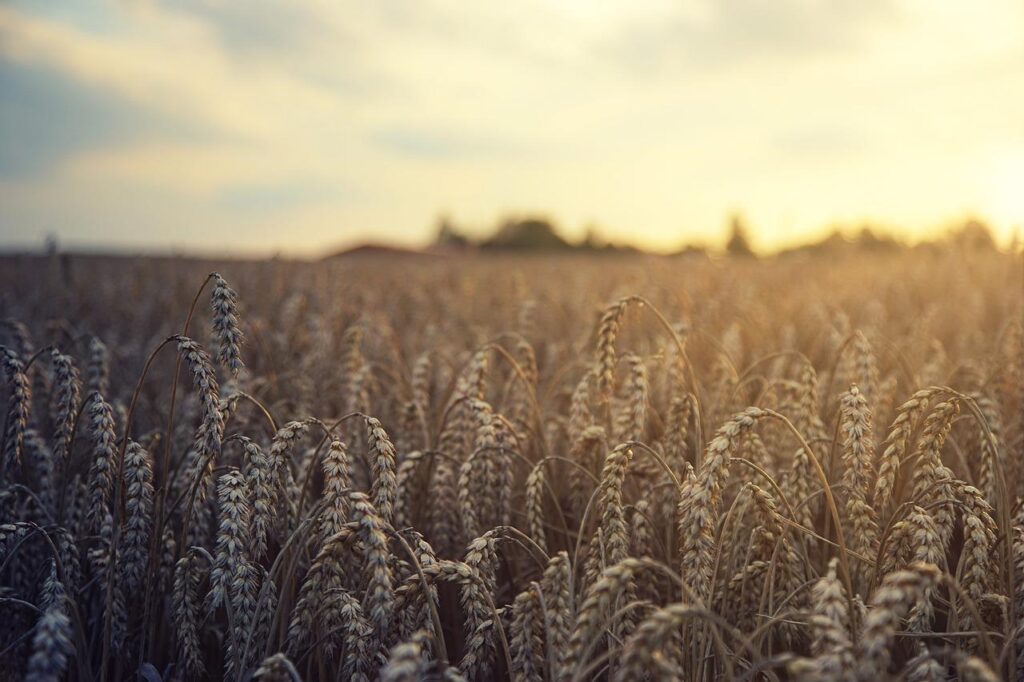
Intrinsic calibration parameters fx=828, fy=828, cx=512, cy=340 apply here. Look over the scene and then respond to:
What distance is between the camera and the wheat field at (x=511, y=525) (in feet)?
5.41

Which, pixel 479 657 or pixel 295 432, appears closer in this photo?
pixel 479 657

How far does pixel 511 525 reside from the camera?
268 centimetres

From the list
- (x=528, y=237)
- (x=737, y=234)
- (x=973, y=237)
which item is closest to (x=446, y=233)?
(x=528, y=237)

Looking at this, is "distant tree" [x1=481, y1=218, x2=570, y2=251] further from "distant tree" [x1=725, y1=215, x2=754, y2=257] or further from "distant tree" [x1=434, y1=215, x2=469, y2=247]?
"distant tree" [x1=725, y1=215, x2=754, y2=257]

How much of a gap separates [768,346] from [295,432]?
3469 mm

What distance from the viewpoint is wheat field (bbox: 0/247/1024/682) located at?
165cm

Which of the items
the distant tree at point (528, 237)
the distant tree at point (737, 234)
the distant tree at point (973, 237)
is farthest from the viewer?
the distant tree at point (528, 237)

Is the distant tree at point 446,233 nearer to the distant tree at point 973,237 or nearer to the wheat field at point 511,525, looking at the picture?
the distant tree at point 973,237

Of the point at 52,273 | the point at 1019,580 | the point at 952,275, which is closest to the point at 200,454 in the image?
the point at 1019,580

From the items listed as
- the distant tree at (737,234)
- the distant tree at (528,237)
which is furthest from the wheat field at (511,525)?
the distant tree at (528,237)

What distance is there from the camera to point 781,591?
2023 mm

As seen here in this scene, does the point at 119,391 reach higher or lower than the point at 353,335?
lower

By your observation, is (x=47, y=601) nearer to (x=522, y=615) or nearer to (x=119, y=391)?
(x=522, y=615)

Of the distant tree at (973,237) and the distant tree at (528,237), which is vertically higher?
the distant tree at (528,237)
